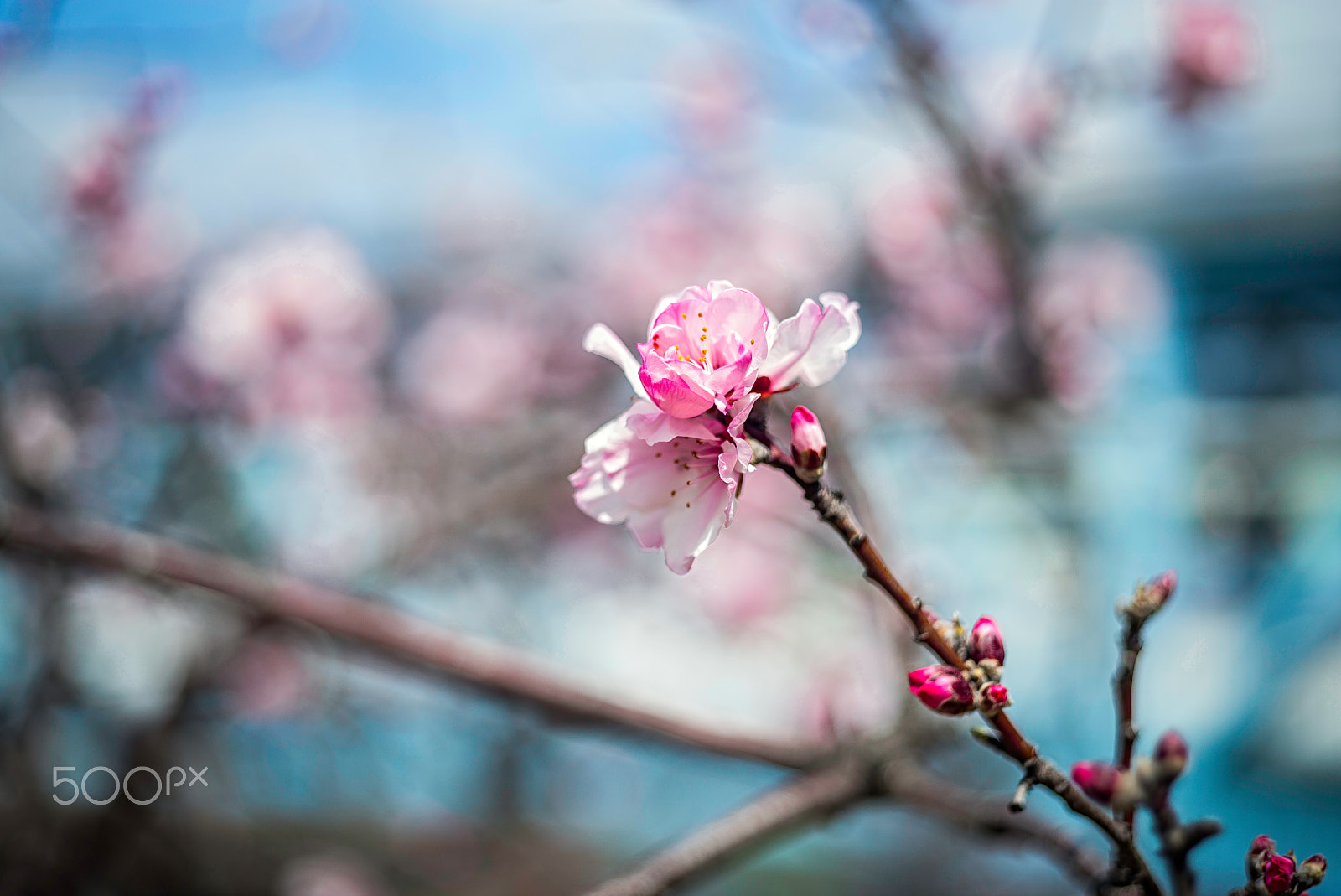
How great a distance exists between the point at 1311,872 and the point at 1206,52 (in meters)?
2.10

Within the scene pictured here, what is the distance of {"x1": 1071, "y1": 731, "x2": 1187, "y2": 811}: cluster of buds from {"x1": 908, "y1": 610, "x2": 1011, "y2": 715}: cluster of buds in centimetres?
9

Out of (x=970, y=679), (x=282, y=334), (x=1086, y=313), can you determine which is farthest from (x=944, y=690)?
(x=1086, y=313)

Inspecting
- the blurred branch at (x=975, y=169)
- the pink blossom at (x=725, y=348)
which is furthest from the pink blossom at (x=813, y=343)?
the blurred branch at (x=975, y=169)

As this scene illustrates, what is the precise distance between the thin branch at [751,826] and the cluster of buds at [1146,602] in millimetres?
429

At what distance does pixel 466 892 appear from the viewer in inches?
96.2

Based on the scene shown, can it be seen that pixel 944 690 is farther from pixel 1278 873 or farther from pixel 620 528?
pixel 620 528

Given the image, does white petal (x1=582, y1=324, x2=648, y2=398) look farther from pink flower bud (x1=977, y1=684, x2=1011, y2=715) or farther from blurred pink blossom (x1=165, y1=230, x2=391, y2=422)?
blurred pink blossom (x1=165, y1=230, x2=391, y2=422)

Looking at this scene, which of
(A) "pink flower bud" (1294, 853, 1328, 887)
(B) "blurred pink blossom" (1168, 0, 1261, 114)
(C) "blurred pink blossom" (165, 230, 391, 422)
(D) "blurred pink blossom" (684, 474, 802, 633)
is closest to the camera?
(A) "pink flower bud" (1294, 853, 1328, 887)

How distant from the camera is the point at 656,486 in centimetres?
45

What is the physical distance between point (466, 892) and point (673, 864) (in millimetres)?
2100

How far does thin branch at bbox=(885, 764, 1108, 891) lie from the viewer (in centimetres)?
64

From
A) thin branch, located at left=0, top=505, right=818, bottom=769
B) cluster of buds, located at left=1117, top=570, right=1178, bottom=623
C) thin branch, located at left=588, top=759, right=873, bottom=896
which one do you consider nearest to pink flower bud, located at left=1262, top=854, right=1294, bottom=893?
cluster of buds, located at left=1117, top=570, right=1178, bottom=623

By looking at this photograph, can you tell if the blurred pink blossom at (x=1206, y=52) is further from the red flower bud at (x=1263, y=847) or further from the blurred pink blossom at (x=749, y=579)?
the red flower bud at (x=1263, y=847)

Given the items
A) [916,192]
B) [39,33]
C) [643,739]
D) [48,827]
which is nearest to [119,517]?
[48,827]
